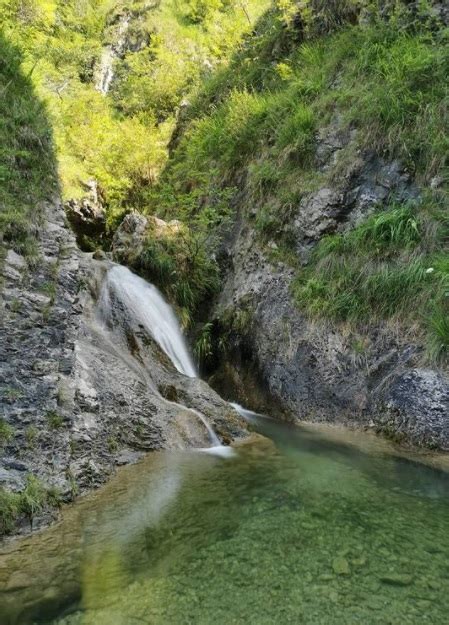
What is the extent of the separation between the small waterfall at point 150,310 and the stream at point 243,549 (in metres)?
2.54

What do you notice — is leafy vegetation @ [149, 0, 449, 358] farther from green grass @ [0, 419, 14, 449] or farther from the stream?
green grass @ [0, 419, 14, 449]

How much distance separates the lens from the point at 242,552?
297 centimetres

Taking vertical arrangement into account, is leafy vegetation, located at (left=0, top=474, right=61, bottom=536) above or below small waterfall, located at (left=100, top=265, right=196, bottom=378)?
below

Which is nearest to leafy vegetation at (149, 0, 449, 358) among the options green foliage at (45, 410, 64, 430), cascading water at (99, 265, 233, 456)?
cascading water at (99, 265, 233, 456)

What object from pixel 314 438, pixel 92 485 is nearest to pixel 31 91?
pixel 92 485

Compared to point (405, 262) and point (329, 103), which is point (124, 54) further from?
point (405, 262)

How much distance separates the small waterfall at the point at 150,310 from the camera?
701 cm

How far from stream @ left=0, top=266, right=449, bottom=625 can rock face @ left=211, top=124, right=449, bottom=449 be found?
0.85 metres

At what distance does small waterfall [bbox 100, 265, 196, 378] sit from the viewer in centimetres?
701

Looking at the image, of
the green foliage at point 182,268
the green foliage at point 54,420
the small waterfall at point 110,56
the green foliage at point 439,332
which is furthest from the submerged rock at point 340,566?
the small waterfall at point 110,56

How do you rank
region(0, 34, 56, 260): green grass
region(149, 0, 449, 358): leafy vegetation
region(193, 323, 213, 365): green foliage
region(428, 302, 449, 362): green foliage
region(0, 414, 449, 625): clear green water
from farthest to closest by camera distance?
region(193, 323, 213, 365): green foliage → region(149, 0, 449, 358): leafy vegetation → region(428, 302, 449, 362): green foliage → region(0, 34, 56, 260): green grass → region(0, 414, 449, 625): clear green water

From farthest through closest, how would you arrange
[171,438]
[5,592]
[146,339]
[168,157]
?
[168,157], [146,339], [171,438], [5,592]

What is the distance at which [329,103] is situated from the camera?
823 cm

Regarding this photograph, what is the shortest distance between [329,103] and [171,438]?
20.0 feet
